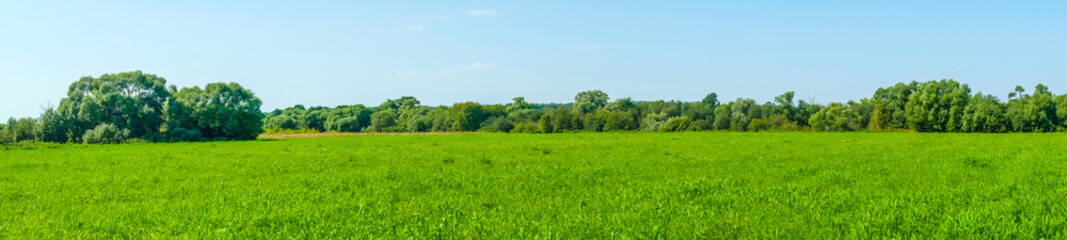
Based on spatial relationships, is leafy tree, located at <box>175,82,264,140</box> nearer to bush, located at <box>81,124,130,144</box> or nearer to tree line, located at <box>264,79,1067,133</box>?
bush, located at <box>81,124,130,144</box>

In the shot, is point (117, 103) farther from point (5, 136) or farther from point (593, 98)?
point (593, 98)

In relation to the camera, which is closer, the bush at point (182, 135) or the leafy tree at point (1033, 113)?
the bush at point (182, 135)

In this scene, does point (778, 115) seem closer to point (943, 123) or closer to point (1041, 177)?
point (943, 123)

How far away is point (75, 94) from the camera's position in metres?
68.0

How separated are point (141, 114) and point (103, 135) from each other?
219 inches

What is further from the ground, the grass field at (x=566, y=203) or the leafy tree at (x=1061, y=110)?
the leafy tree at (x=1061, y=110)

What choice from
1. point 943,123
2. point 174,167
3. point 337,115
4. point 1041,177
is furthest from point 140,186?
point 337,115

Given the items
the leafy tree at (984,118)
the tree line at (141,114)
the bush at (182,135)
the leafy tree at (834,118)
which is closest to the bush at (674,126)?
the leafy tree at (834,118)

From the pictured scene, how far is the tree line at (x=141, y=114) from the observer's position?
6481 cm

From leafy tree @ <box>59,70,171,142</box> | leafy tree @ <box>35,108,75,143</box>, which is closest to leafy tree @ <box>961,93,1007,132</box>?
leafy tree @ <box>59,70,171,142</box>

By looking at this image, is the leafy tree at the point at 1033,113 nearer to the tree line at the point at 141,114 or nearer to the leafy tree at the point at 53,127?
the tree line at the point at 141,114

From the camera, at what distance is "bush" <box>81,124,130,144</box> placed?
63.5 m

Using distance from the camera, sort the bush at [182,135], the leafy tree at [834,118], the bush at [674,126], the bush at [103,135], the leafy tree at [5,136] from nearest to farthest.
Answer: the leafy tree at [5,136] → the bush at [103,135] → the bush at [182,135] → the bush at [674,126] → the leafy tree at [834,118]

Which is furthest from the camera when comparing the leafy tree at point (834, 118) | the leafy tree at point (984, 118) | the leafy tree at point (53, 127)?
the leafy tree at point (834, 118)
